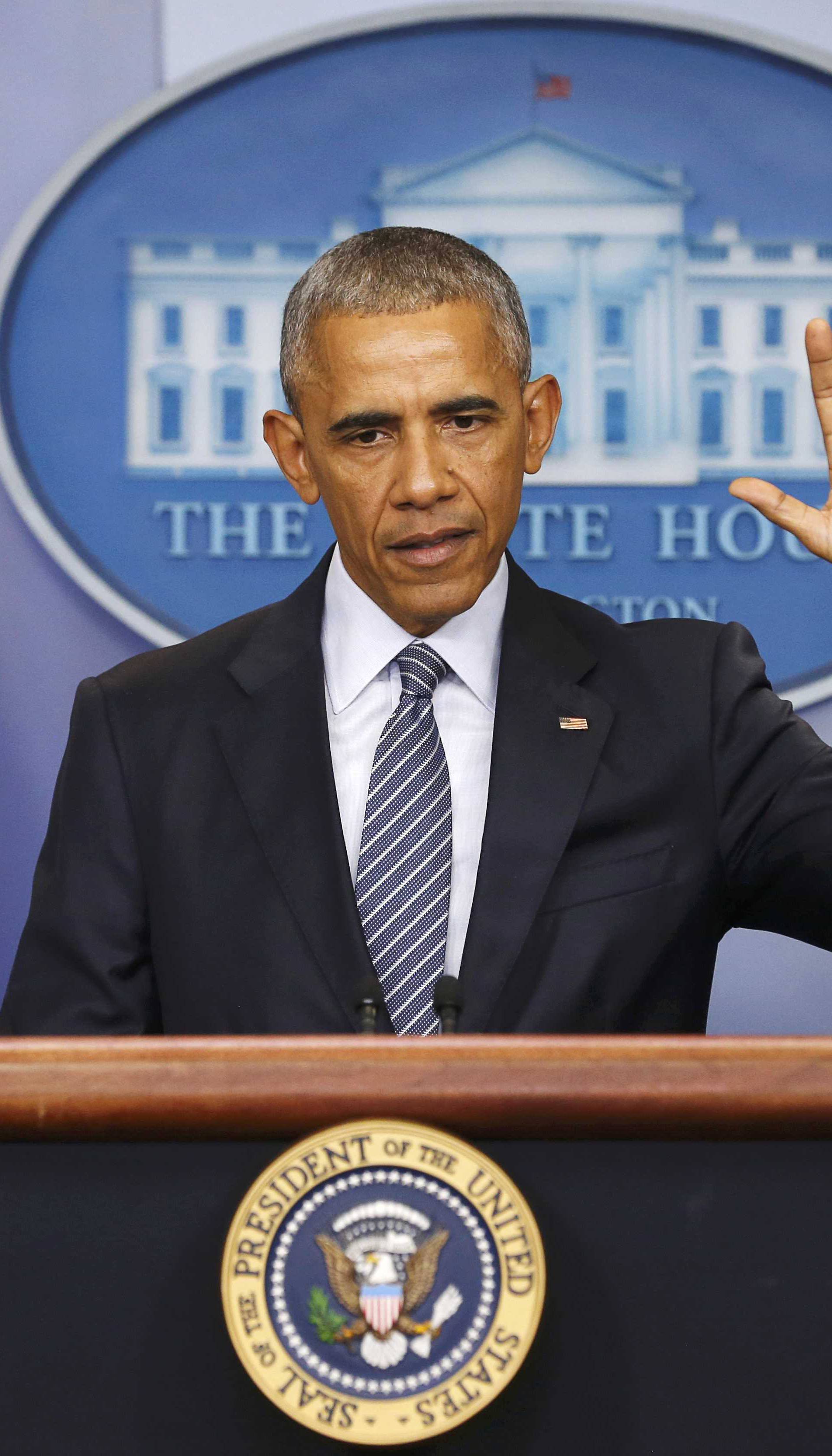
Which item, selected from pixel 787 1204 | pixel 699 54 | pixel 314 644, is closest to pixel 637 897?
pixel 314 644

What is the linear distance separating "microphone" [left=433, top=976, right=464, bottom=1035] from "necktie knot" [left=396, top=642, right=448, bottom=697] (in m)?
0.52

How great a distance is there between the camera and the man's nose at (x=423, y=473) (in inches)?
52.1

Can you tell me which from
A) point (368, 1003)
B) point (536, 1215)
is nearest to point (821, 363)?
point (368, 1003)

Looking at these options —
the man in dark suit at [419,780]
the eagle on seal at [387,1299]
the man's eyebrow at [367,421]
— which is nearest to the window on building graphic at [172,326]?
the man in dark suit at [419,780]

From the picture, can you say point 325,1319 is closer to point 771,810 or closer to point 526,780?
point 526,780

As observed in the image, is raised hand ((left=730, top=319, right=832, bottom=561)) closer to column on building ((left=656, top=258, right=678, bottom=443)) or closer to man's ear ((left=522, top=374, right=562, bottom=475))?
man's ear ((left=522, top=374, right=562, bottom=475))

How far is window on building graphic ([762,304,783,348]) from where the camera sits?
83.0 inches

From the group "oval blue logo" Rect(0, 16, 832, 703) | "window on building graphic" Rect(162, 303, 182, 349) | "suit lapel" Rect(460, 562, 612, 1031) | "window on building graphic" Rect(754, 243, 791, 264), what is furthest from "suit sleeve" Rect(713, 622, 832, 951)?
"window on building graphic" Rect(162, 303, 182, 349)

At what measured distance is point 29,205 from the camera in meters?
2.11

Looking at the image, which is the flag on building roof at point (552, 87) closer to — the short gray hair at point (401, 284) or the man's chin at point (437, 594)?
the short gray hair at point (401, 284)

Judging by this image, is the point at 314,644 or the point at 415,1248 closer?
the point at 415,1248

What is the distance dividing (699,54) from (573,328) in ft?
1.38

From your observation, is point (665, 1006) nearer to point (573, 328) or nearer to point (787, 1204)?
point (787, 1204)

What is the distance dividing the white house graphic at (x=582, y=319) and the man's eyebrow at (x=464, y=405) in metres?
0.76
